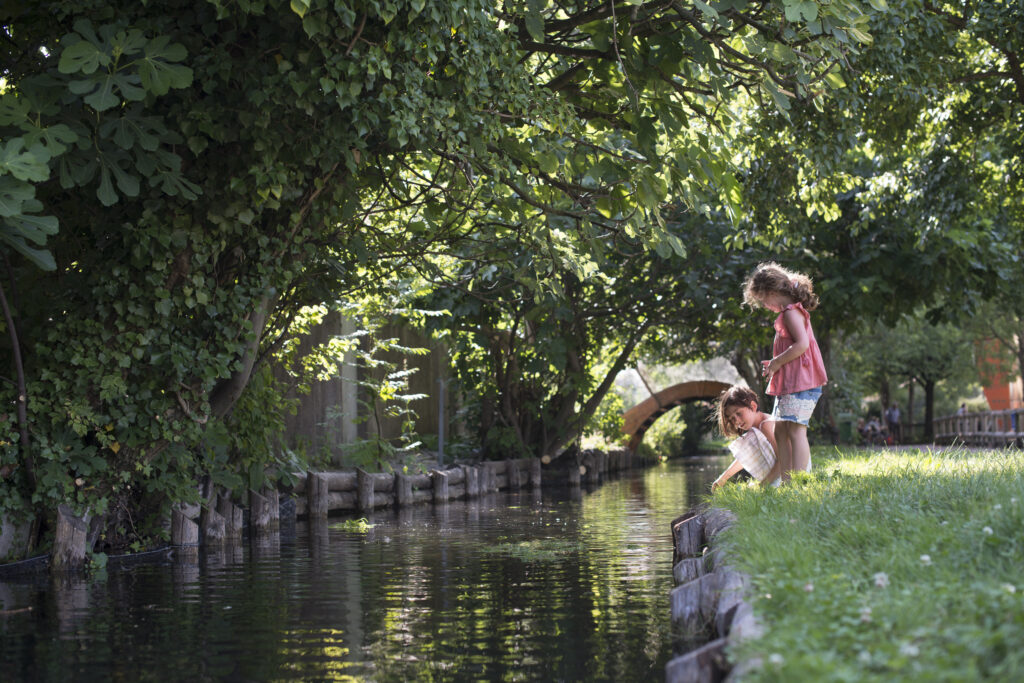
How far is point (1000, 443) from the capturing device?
24.2 metres

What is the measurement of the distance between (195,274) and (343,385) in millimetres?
6524

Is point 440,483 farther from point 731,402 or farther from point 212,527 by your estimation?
point 731,402

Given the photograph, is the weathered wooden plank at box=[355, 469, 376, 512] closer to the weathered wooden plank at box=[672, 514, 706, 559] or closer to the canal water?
the canal water

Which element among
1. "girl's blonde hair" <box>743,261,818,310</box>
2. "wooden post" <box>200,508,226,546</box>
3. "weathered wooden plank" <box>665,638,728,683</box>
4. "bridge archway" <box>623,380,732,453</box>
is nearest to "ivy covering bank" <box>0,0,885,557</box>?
"wooden post" <box>200,508,226,546</box>

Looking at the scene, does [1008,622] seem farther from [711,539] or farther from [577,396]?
[577,396]

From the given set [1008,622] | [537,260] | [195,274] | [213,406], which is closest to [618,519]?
[537,260]

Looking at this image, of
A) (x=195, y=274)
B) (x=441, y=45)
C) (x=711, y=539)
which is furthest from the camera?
(x=195, y=274)

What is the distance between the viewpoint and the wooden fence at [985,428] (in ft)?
77.2

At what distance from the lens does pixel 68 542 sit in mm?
7164

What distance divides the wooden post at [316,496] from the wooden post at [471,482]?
3968 mm

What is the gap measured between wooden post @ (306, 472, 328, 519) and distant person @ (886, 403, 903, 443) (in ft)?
96.3

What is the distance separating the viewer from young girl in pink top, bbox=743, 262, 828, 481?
707 centimetres

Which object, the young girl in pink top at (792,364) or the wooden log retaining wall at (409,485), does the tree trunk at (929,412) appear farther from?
the young girl in pink top at (792,364)

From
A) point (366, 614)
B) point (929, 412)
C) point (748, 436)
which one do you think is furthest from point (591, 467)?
point (929, 412)
